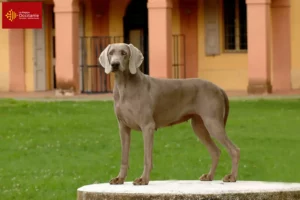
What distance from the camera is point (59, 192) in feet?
47.9

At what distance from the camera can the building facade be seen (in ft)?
97.7

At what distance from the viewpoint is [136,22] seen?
33406 millimetres

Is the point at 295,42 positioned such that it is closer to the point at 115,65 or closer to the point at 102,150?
the point at 102,150

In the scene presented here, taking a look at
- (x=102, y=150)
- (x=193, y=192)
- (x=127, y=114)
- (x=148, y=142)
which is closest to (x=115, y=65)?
(x=127, y=114)

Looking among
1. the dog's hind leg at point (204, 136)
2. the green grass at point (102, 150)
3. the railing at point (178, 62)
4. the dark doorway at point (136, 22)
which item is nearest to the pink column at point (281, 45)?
the railing at point (178, 62)

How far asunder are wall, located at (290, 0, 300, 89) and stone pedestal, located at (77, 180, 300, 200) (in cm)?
2156

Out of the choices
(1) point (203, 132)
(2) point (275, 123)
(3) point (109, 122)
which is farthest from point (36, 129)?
(1) point (203, 132)

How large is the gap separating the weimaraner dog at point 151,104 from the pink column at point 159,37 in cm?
2028

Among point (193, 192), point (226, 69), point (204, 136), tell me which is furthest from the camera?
point (226, 69)

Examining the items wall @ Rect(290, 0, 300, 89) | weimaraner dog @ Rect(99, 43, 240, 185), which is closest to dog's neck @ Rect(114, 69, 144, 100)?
weimaraner dog @ Rect(99, 43, 240, 185)

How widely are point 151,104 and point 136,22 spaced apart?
2448cm

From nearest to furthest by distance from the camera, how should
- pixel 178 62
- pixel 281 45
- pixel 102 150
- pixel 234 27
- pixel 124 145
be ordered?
pixel 124 145 < pixel 102 150 < pixel 281 45 < pixel 234 27 < pixel 178 62

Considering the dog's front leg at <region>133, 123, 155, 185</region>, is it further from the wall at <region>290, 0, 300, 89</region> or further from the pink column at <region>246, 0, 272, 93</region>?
the wall at <region>290, 0, 300, 89</region>

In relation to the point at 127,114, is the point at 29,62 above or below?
above
